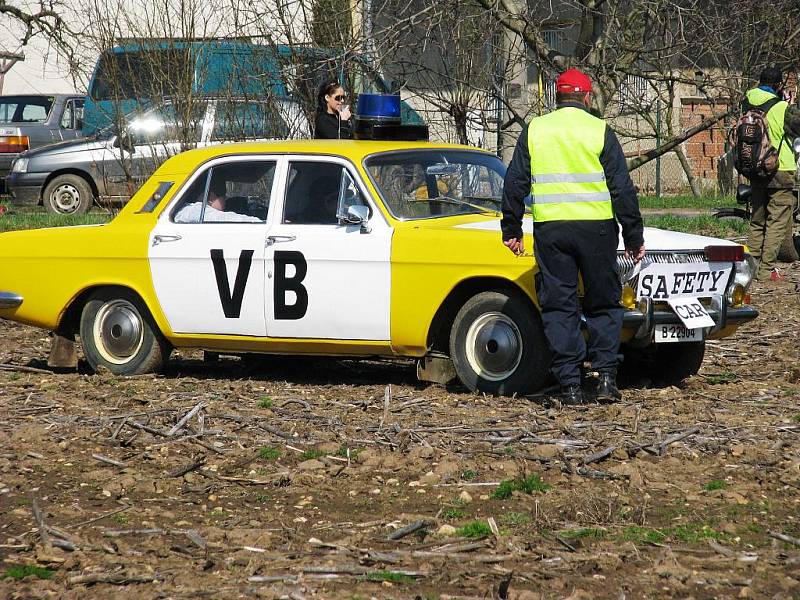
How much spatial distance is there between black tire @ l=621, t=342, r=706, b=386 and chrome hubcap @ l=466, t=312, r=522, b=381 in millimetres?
929

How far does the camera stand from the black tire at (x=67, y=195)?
21.1m

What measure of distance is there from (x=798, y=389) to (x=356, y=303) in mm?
2635

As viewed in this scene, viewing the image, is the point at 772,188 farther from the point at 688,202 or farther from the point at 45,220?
the point at 45,220

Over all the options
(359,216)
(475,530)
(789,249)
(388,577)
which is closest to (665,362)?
(359,216)

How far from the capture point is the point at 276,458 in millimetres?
6520

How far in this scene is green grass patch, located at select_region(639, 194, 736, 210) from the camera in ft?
70.1

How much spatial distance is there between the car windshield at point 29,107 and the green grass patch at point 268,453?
20.4 meters

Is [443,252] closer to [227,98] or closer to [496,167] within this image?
[496,167]

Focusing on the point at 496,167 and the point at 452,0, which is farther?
the point at 452,0

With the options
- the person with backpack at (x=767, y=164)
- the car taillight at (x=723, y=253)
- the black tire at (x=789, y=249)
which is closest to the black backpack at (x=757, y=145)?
the person with backpack at (x=767, y=164)

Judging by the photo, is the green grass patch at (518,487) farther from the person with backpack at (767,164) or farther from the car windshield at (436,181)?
the person with backpack at (767,164)

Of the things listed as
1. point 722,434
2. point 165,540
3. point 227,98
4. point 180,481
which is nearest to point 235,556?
point 165,540

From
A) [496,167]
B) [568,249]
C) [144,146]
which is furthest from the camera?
[144,146]

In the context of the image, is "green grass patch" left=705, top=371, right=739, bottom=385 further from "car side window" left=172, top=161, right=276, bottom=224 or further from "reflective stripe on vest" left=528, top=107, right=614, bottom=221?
"car side window" left=172, top=161, right=276, bottom=224
